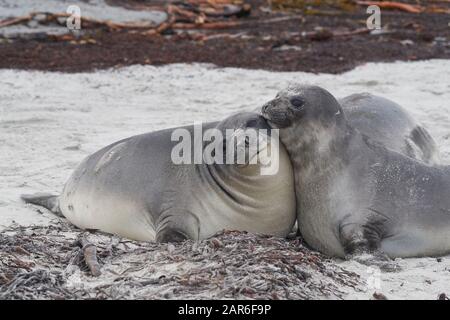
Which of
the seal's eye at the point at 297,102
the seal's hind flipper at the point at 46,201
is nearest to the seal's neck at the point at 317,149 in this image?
the seal's eye at the point at 297,102

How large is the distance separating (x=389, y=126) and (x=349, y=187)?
82cm

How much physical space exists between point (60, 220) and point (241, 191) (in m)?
1.30

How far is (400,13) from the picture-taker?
52.0 ft

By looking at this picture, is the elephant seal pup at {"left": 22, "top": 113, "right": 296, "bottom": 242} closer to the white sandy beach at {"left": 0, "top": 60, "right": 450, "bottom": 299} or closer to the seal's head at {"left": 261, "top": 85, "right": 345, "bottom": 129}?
the seal's head at {"left": 261, "top": 85, "right": 345, "bottom": 129}

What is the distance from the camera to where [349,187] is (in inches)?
194

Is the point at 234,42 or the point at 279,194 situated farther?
the point at 234,42

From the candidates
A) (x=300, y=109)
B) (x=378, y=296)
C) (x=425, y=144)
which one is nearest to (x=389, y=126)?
(x=425, y=144)

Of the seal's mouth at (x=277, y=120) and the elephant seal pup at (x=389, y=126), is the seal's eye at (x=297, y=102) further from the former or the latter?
the elephant seal pup at (x=389, y=126)

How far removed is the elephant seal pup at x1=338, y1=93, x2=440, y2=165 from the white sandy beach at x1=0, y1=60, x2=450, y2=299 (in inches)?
36.3

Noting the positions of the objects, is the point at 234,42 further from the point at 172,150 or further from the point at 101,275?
the point at 101,275

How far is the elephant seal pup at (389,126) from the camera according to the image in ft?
18.0

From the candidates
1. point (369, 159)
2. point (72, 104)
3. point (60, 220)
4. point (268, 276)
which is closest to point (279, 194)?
point (369, 159)

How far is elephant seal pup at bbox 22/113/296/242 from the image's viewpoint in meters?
4.94

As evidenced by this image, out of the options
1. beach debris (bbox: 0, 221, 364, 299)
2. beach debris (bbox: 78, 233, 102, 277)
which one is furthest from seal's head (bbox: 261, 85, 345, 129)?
beach debris (bbox: 78, 233, 102, 277)
